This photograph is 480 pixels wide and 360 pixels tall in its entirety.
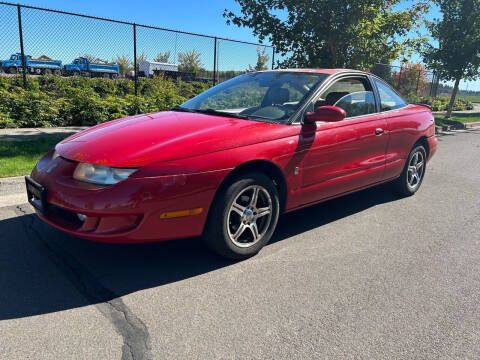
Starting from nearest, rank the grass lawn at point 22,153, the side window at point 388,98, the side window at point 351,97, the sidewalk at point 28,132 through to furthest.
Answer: the side window at point 351,97
the side window at point 388,98
the grass lawn at point 22,153
the sidewalk at point 28,132

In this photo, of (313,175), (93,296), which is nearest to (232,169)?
(313,175)

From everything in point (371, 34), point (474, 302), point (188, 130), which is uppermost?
point (371, 34)

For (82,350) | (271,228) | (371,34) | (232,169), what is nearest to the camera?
(82,350)

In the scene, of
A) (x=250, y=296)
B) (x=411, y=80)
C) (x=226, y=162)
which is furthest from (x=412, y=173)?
(x=411, y=80)

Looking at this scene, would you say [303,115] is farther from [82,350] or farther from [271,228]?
[82,350]

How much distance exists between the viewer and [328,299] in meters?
2.78

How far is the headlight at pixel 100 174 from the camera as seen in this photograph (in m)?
2.72

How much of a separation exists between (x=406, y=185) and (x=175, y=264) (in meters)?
3.51

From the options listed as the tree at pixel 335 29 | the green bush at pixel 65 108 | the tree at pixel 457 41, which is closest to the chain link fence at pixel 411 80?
the tree at pixel 457 41

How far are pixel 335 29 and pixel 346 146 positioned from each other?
5752 mm

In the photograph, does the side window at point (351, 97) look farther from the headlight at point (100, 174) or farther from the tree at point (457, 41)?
the tree at point (457, 41)

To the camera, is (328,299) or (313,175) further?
(313,175)

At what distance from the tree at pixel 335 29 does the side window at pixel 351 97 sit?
4.54m

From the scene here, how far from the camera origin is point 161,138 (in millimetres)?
3021
